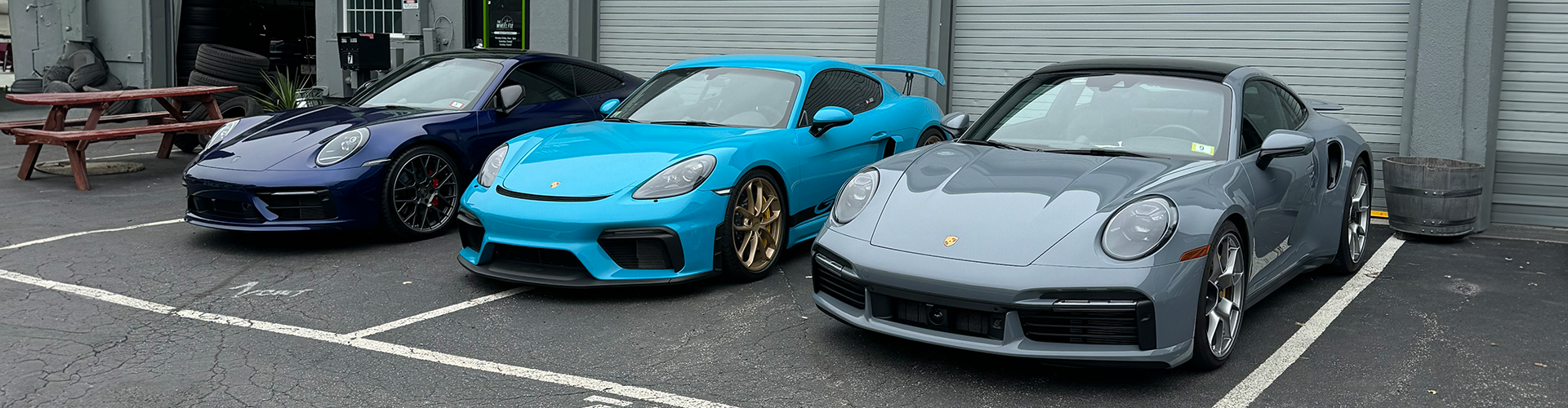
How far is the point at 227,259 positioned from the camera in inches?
255

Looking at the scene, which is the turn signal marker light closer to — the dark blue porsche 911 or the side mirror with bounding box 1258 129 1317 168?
the side mirror with bounding box 1258 129 1317 168

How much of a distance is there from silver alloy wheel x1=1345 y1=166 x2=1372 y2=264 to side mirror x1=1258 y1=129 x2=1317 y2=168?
1.66 m

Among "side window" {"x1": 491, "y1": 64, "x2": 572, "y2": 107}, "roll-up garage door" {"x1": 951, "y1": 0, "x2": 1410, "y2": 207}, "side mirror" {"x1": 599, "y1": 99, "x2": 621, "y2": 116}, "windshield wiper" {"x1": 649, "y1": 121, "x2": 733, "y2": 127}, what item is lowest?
"windshield wiper" {"x1": 649, "y1": 121, "x2": 733, "y2": 127}

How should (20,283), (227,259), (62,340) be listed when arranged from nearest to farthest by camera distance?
(62,340) → (20,283) → (227,259)

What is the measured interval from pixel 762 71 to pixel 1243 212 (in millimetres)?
3144

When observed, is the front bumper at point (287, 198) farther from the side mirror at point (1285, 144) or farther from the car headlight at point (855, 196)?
the side mirror at point (1285, 144)

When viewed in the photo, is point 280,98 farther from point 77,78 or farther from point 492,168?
point 492,168

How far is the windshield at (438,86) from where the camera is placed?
760 cm

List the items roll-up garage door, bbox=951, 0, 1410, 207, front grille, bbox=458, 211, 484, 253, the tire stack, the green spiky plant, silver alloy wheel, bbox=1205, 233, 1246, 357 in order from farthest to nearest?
the tire stack, the green spiky plant, roll-up garage door, bbox=951, 0, 1410, 207, front grille, bbox=458, 211, 484, 253, silver alloy wheel, bbox=1205, 233, 1246, 357

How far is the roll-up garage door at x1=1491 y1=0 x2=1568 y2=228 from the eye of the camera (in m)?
7.80

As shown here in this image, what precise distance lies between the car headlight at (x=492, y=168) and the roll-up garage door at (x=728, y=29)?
5529 millimetres

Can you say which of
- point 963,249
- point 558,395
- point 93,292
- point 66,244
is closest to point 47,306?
point 93,292

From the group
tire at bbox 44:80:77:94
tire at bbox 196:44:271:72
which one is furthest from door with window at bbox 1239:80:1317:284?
Result: tire at bbox 44:80:77:94

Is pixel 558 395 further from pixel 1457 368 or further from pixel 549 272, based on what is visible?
pixel 1457 368
